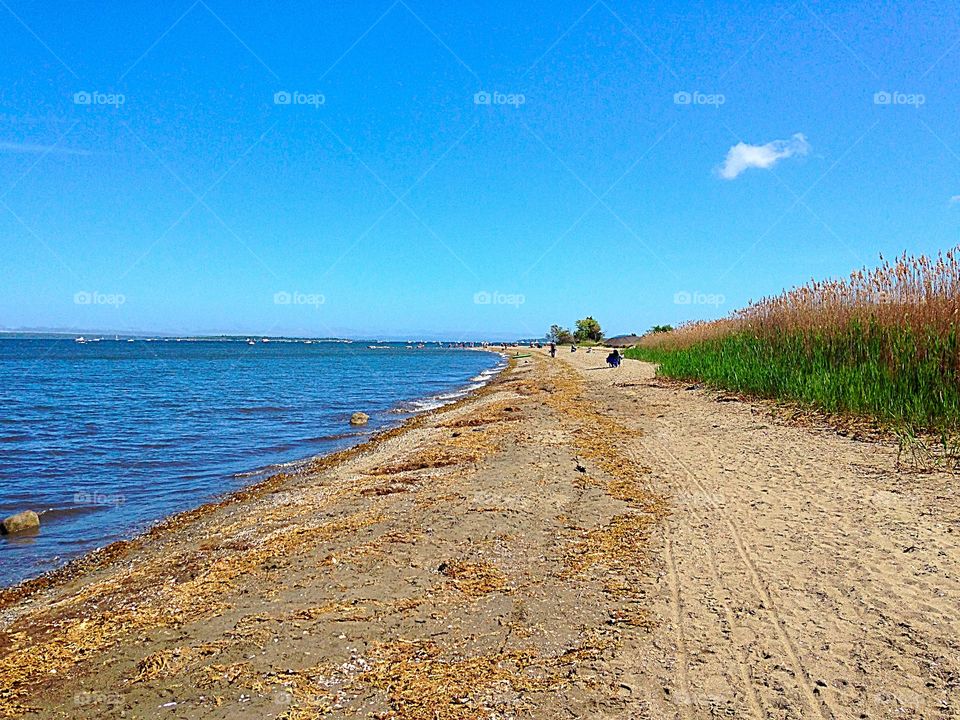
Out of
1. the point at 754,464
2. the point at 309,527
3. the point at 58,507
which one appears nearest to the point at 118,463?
the point at 58,507

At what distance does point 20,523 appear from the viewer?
804cm

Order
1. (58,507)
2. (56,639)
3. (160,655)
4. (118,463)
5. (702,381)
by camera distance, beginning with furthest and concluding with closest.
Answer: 1. (702,381)
2. (118,463)
3. (58,507)
4. (56,639)
5. (160,655)

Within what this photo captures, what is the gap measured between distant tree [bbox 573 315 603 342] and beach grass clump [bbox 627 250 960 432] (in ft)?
313

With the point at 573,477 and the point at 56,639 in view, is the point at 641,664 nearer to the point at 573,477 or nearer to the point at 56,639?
the point at 56,639

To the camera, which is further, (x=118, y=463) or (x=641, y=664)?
(x=118, y=463)

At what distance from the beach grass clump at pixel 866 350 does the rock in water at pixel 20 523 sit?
11.9 meters

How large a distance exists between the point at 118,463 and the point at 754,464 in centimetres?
1168

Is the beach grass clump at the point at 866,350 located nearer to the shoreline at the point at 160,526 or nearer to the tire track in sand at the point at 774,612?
the tire track in sand at the point at 774,612

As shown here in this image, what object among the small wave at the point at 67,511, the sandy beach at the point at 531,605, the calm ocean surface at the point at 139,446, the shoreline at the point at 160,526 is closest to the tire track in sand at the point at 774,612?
the sandy beach at the point at 531,605

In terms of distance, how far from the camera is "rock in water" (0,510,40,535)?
7957mm

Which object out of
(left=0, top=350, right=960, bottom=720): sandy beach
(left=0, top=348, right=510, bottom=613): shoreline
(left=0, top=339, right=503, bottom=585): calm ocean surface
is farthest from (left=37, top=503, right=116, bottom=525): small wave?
(left=0, top=350, right=960, bottom=720): sandy beach

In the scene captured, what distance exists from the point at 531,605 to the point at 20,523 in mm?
7379

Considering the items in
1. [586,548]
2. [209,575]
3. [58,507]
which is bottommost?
[58,507]

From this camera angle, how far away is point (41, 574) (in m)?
6.45
